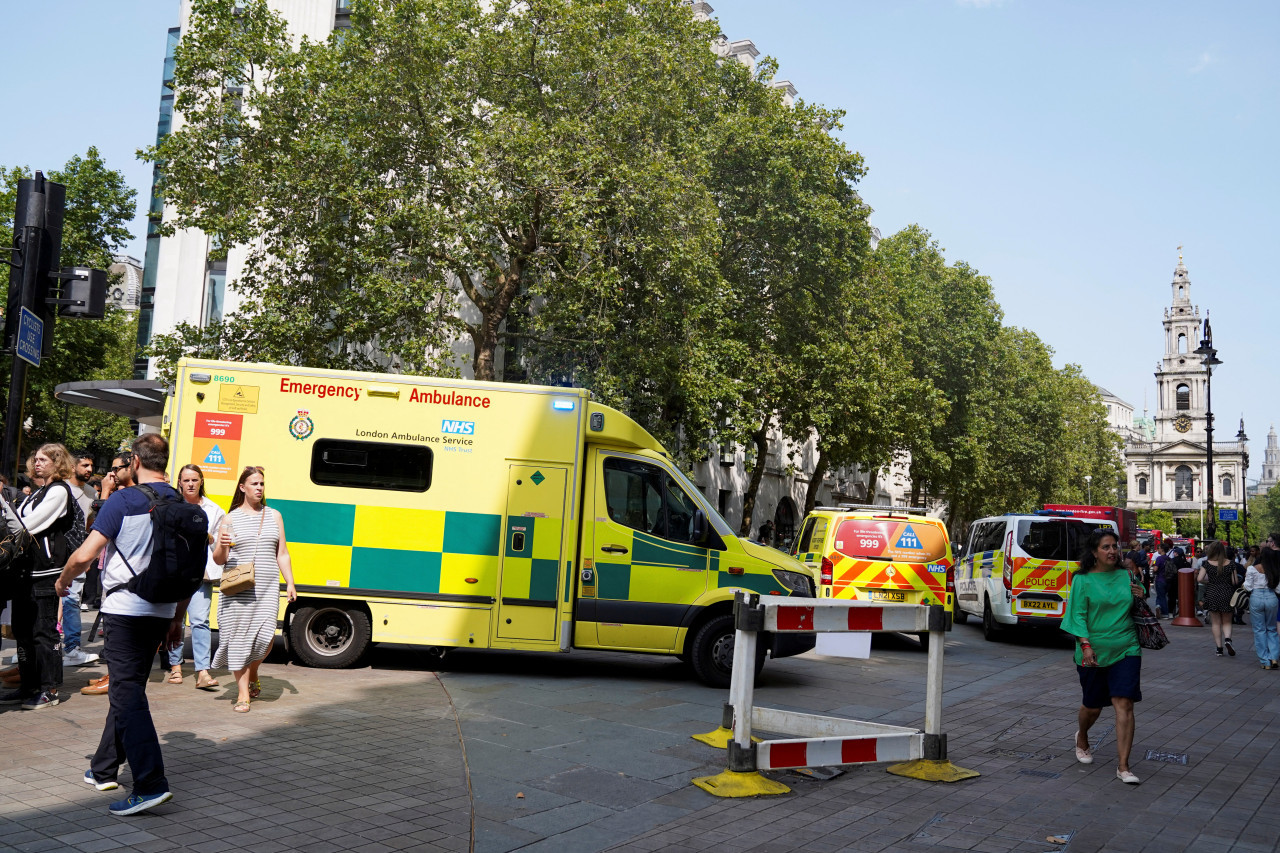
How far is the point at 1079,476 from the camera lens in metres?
62.6

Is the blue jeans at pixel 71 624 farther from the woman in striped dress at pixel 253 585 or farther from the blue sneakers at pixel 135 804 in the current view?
the blue sneakers at pixel 135 804

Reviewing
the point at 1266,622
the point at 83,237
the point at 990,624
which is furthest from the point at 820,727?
the point at 83,237

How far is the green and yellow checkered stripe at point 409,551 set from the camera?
34.2 feet

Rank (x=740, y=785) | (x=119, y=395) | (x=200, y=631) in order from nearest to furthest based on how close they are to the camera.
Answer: (x=740, y=785), (x=200, y=631), (x=119, y=395)

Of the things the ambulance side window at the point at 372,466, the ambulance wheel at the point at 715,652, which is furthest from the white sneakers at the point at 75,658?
the ambulance wheel at the point at 715,652

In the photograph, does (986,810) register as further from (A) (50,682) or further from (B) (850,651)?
(A) (50,682)

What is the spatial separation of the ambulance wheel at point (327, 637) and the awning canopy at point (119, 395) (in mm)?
5455

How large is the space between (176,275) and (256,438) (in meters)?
21.9

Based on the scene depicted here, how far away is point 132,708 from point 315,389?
5.65 meters

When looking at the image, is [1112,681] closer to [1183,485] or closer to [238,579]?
[238,579]

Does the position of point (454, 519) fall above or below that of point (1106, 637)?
above

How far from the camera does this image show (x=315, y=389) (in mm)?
10625

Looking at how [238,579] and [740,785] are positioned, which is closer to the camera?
[740,785]

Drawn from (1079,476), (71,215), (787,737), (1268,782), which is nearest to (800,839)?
(787,737)
